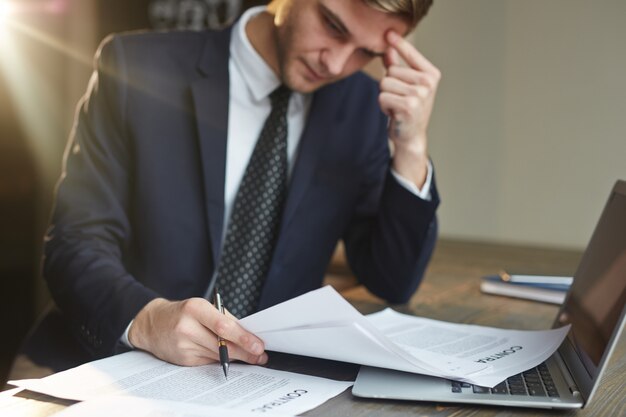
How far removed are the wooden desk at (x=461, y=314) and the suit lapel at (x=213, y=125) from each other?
330mm

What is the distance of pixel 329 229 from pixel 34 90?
2537 millimetres

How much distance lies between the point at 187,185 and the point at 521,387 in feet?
2.87

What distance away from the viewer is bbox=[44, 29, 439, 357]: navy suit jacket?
146 cm

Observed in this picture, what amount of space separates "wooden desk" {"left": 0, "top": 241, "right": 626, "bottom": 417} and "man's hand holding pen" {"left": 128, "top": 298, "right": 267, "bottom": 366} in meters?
0.06

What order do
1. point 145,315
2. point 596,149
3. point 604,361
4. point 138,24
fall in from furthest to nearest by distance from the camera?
point 138,24
point 596,149
point 145,315
point 604,361

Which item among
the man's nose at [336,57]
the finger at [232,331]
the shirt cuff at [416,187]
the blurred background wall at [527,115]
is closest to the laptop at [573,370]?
the finger at [232,331]

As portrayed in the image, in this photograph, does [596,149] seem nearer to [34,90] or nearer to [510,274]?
[510,274]

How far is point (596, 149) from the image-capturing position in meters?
2.18

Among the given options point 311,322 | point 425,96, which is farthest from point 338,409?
point 425,96

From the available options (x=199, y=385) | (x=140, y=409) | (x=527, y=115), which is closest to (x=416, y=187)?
(x=199, y=385)

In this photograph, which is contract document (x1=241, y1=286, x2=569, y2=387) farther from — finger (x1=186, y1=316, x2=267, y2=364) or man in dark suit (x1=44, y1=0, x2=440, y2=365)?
man in dark suit (x1=44, y1=0, x2=440, y2=365)

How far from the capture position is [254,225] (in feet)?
4.91

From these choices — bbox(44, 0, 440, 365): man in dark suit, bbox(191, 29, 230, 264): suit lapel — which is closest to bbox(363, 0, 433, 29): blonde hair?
bbox(44, 0, 440, 365): man in dark suit

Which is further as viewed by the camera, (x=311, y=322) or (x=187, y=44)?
(x=187, y=44)
